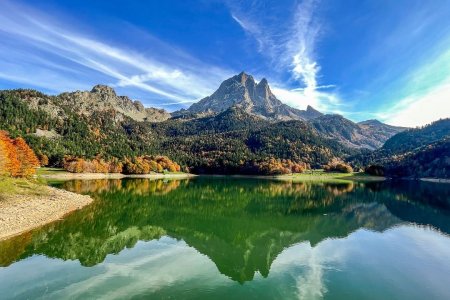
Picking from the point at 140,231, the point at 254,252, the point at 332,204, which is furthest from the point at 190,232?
the point at 332,204

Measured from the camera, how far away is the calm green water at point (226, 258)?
2784 centimetres

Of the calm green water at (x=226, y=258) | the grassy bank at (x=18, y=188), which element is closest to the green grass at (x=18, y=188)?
the grassy bank at (x=18, y=188)

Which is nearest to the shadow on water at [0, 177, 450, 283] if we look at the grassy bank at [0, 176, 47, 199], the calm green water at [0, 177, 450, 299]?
the calm green water at [0, 177, 450, 299]

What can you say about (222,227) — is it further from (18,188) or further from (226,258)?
(18,188)

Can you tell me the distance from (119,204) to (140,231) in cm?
2885

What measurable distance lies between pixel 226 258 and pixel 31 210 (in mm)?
34063

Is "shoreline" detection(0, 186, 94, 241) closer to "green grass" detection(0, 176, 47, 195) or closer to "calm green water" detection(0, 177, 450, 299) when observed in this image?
"green grass" detection(0, 176, 47, 195)

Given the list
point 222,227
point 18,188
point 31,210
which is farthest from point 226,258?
point 18,188

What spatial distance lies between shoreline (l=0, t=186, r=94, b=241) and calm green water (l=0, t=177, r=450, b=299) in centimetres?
213

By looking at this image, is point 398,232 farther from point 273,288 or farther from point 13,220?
point 13,220

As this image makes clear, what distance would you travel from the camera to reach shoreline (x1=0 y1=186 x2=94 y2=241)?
44656 mm

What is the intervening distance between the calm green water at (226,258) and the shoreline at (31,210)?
213 centimetres

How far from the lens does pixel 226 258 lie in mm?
39250

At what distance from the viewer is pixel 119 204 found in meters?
80.0
